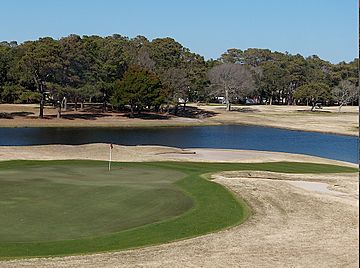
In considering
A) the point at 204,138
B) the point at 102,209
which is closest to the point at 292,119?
the point at 204,138

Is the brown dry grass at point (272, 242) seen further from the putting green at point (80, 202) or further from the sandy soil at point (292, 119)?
the sandy soil at point (292, 119)

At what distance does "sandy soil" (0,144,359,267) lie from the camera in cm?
1770

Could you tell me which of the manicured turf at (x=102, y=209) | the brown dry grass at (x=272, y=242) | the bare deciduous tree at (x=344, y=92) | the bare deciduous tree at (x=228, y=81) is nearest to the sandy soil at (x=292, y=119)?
the bare deciduous tree at (x=228, y=81)

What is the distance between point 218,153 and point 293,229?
3324 centimetres

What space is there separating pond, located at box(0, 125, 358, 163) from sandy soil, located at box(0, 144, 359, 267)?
101 ft

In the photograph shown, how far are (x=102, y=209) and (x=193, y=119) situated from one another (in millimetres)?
89435

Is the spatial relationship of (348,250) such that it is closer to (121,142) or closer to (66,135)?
(121,142)

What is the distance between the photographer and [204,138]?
8019 cm

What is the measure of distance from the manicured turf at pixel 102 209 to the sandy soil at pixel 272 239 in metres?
0.92

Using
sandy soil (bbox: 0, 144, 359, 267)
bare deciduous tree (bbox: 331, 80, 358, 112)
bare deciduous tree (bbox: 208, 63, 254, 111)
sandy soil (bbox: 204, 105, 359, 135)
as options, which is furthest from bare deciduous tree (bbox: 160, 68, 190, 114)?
sandy soil (bbox: 0, 144, 359, 267)

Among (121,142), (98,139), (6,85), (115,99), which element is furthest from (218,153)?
(6,85)

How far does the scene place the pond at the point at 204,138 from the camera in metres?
68.9

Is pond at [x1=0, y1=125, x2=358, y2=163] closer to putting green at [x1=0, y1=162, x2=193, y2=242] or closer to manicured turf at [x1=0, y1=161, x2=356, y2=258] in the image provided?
manicured turf at [x1=0, y1=161, x2=356, y2=258]

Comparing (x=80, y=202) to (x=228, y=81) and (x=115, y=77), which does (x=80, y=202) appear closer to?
(x=115, y=77)
